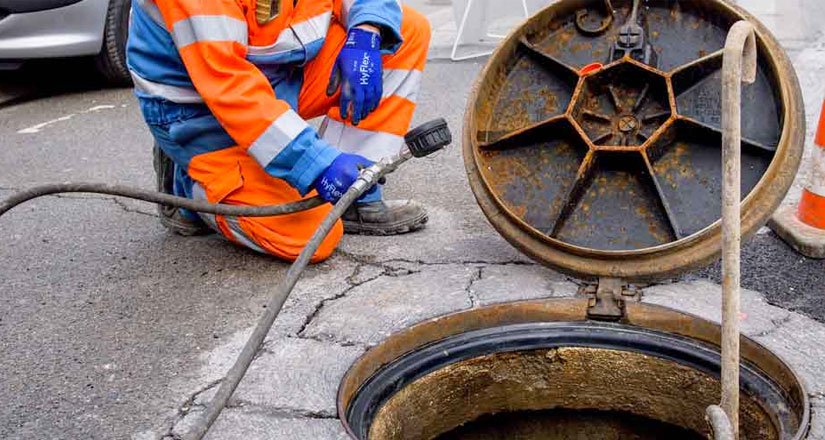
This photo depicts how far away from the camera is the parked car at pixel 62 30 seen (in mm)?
5281

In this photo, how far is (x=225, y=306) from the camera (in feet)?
9.03

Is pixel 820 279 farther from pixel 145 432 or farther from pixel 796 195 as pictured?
pixel 145 432

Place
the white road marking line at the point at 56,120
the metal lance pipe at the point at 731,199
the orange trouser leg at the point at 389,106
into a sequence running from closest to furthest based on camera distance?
the metal lance pipe at the point at 731,199, the orange trouser leg at the point at 389,106, the white road marking line at the point at 56,120

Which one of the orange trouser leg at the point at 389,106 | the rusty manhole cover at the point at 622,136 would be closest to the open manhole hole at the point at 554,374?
the rusty manhole cover at the point at 622,136

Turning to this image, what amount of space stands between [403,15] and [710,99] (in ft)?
4.05

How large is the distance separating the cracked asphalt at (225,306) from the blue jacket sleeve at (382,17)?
0.67 m

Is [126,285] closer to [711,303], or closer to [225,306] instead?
[225,306]

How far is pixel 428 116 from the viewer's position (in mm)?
4984

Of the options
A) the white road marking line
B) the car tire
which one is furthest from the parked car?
the white road marking line

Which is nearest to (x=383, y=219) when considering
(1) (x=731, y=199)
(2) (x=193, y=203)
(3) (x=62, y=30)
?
(2) (x=193, y=203)

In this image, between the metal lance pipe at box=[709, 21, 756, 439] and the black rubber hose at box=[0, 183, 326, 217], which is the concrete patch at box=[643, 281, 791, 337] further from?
the black rubber hose at box=[0, 183, 326, 217]

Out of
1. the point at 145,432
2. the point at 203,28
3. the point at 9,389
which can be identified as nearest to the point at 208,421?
the point at 145,432

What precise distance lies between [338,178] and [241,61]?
0.44m

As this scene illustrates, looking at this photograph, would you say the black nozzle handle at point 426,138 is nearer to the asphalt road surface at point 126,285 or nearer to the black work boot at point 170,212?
the asphalt road surface at point 126,285
